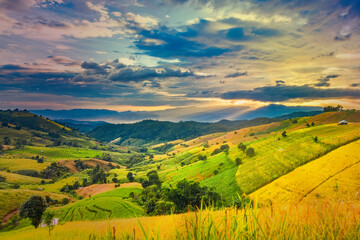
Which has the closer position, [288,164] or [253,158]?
[288,164]

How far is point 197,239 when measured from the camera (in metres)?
2.65

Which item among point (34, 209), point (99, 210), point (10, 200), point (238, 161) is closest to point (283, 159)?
point (238, 161)

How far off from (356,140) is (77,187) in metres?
217

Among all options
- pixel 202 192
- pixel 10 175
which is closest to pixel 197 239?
pixel 202 192

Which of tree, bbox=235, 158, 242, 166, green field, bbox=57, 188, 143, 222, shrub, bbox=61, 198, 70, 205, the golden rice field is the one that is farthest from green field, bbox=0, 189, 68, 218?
the golden rice field

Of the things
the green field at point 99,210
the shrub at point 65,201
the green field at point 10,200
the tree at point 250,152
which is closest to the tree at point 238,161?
the tree at point 250,152

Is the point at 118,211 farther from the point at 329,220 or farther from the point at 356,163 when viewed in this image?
the point at 329,220

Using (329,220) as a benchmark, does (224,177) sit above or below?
below

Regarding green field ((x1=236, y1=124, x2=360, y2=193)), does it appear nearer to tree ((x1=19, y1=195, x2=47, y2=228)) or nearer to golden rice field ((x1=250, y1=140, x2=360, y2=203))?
golden rice field ((x1=250, y1=140, x2=360, y2=203))

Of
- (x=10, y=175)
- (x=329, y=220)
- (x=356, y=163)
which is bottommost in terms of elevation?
(x=10, y=175)

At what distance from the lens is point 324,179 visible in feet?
198

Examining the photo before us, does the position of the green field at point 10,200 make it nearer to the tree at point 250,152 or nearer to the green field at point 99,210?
the green field at point 99,210

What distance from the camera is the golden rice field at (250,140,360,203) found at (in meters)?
54.1

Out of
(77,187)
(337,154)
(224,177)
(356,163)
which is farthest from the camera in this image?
(77,187)
